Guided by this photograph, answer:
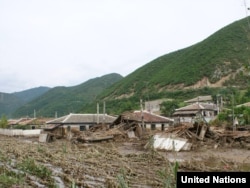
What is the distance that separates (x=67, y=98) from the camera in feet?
437

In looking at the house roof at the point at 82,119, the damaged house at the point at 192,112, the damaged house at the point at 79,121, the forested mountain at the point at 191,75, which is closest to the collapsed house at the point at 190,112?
the damaged house at the point at 192,112

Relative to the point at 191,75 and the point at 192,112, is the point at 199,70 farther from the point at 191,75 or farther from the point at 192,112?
the point at 192,112

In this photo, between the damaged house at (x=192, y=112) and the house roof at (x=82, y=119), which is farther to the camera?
the damaged house at (x=192, y=112)

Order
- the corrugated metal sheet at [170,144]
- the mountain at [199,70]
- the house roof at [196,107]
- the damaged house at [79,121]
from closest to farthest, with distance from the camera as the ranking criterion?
the corrugated metal sheet at [170,144]
the damaged house at [79,121]
the house roof at [196,107]
the mountain at [199,70]

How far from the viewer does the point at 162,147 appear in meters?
22.7

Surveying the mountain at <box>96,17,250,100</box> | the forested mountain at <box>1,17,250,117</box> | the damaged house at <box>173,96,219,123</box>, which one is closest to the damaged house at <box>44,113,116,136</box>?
the damaged house at <box>173,96,219,123</box>

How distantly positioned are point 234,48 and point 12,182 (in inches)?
2929

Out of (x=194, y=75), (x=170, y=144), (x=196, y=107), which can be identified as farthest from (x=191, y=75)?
(x=170, y=144)

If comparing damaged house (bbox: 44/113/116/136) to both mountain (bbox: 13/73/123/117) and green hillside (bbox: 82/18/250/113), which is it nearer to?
green hillside (bbox: 82/18/250/113)

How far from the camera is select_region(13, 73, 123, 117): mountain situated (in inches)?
4729

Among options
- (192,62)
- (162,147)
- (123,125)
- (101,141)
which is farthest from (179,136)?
(192,62)

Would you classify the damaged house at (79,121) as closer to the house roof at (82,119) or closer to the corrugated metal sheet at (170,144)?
the house roof at (82,119)

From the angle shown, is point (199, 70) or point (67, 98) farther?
point (67, 98)

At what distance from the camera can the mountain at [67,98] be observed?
120 meters
